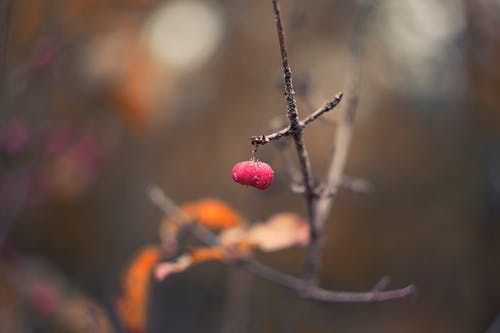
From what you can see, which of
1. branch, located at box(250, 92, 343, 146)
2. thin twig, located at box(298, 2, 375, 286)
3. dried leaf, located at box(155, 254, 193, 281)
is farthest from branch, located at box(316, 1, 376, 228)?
branch, located at box(250, 92, 343, 146)

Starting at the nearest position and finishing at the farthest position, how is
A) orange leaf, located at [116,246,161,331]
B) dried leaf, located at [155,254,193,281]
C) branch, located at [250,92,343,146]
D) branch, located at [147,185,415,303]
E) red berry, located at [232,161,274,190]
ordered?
branch, located at [250,92,343,146], red berry, located at [232,161,274,190], branch, located at [147,185,415,303], dried leaf, located at [155,254,193,281], orange leaf, located at [116,246,161,331]

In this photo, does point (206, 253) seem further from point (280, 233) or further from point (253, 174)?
point (253, 174)

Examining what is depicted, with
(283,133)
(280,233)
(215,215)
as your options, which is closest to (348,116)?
(280,233)

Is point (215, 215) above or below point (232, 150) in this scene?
below

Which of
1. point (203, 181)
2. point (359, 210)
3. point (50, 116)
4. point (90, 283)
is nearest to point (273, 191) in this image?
point (50, 116)

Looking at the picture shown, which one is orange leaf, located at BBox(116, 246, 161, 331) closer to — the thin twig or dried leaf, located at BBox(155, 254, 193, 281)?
dried leaf, located at BBox(155, 254, 193, 281)

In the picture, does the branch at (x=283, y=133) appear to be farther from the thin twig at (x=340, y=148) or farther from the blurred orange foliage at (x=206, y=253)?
the blurred orange foliage at (x=206, y=253)
